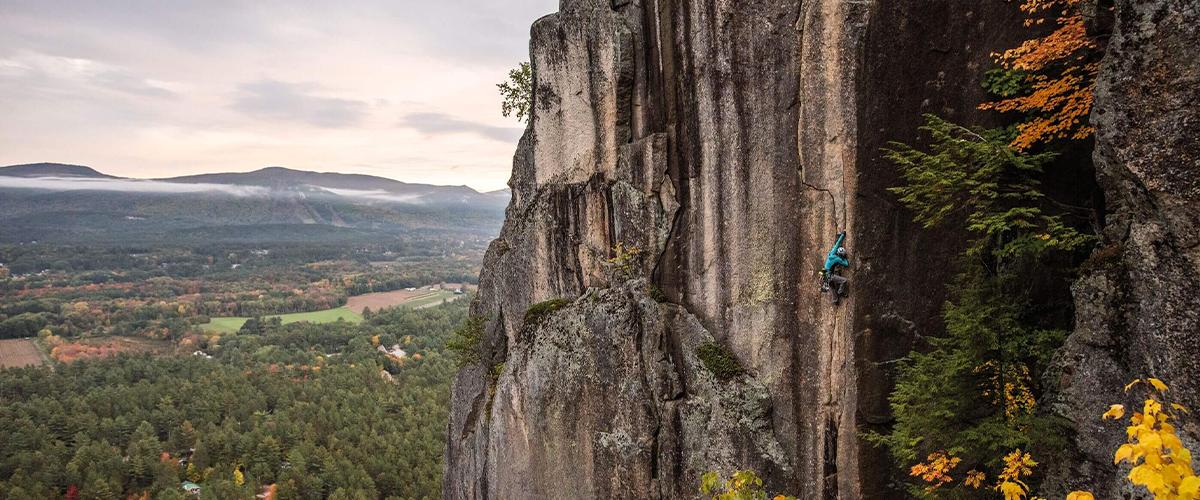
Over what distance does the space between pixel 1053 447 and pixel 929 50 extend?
23.7 feet

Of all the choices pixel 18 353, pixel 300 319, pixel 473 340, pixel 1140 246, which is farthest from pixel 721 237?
pixel 18 353

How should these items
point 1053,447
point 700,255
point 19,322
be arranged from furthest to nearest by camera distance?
point 19,322 → point 700,255 → point 1053,447

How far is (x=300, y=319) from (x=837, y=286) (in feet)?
476

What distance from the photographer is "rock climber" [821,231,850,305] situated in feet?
38.5

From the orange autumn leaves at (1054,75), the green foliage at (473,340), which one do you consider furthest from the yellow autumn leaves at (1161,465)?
the green foliage at (473,340)

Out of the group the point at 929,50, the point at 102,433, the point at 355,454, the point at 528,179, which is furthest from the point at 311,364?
the point at 929,50

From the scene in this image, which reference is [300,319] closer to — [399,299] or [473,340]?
[399,299]

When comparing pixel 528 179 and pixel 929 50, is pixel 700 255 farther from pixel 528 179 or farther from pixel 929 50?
pixel 528 179

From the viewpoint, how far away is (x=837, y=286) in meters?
12.1

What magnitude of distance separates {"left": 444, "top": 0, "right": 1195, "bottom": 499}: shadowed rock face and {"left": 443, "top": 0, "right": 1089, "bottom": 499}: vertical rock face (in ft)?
0.15

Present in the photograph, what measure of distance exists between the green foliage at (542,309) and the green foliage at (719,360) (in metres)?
4.89

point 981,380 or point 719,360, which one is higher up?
point 981,380

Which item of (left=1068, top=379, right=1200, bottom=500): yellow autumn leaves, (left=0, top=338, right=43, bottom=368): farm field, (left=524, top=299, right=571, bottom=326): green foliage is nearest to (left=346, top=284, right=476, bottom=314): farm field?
(left=0, top=338, right=43, bottom=368): farm field

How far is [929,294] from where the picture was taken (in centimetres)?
1206
